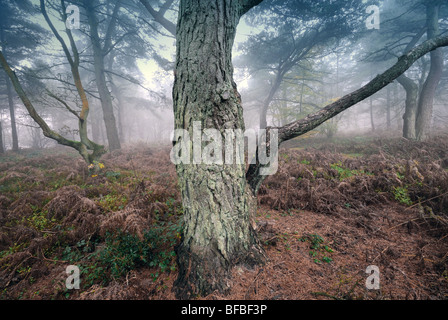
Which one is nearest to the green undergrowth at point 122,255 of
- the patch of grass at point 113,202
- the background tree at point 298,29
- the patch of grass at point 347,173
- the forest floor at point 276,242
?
the forest floor at point 276,242

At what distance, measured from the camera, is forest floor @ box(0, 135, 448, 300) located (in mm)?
1664

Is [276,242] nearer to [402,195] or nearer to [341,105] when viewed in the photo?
[341,105]

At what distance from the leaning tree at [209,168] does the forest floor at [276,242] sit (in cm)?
21

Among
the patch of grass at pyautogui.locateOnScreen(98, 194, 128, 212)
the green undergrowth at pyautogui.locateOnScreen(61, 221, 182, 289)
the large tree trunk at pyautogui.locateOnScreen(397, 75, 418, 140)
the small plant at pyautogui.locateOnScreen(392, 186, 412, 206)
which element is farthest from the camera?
the large tree trunk at pyautogui.locateOnScreen(397, 75, 418, 140)

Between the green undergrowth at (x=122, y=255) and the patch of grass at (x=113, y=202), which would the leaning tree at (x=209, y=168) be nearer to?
the green undergrowth at (x=122, y=255)

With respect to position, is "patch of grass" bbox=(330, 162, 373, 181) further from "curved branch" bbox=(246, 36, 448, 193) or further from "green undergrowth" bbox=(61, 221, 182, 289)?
"green undergrowth" bbox=(61, 221, 182, 289)

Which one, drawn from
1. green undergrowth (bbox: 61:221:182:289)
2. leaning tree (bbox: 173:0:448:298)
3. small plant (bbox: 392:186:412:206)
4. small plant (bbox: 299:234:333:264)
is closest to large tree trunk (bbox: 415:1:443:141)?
small plant (bbox: 392:186:412:206)

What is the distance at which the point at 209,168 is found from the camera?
1.68 m

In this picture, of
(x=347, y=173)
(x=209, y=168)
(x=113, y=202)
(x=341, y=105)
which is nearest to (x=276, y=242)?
(x=209, y=168)

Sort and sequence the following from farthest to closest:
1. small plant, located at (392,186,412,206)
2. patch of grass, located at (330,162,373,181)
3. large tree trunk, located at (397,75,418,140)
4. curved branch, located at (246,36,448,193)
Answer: large tree trunk, located at (397,75,418,140), patch of grass, located at (330,162,373,181), small plant, located at (392,186,412,206), curved branch, located at (246,36,448,193)

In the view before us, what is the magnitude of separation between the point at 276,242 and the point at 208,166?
144cm

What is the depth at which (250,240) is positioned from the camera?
1971 millimetres
